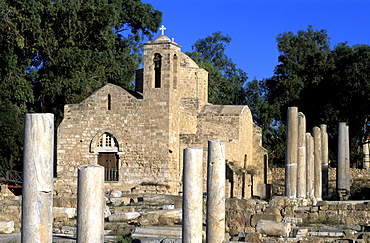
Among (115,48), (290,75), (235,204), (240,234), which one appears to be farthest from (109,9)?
(240,234)

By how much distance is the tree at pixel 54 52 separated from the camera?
94.4ft

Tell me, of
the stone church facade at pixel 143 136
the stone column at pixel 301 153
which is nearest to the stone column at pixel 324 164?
the stone church facade at pixel 143 136

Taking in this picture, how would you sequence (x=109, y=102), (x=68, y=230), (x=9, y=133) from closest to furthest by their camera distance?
(x=68, y=230) < (x=109, y=102) < (x=9, y=133)

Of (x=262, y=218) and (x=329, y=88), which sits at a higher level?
(x=329, y=88)

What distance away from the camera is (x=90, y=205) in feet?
30.3

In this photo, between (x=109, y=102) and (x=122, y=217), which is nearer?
(x=122, y=217)

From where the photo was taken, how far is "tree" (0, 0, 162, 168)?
28766 mm

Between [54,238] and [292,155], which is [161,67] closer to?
[292,155]

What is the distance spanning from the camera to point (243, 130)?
2870cm

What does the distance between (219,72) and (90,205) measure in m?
37.8

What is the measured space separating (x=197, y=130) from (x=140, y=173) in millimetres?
4294

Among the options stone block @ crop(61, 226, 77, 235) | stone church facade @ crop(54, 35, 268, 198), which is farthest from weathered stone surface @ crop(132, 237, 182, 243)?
stone church facade @ crop(54, 35, 268, 198)

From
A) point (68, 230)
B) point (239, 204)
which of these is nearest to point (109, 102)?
point (239, 204)

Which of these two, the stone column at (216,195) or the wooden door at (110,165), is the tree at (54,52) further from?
the stone column at (216,195)
